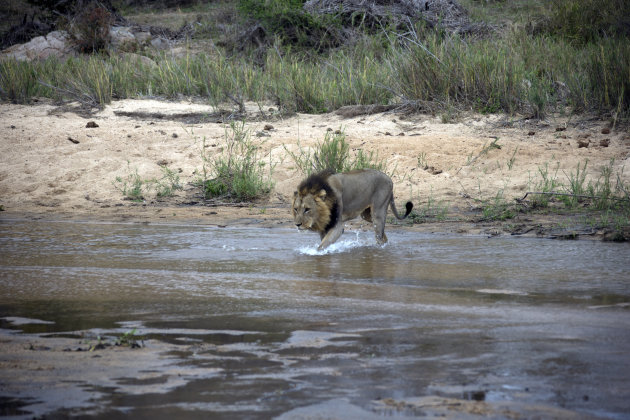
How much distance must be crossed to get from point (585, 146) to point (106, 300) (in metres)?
7.64

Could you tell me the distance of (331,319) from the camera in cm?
436

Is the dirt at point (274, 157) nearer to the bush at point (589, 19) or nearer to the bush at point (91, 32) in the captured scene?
the bush at point (589, 19)

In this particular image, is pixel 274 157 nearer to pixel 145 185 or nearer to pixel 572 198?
pixel 145 185

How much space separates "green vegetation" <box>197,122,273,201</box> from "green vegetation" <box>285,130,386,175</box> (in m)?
0.54

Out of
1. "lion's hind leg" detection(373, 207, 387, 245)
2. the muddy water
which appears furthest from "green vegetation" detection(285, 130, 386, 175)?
the muddy water

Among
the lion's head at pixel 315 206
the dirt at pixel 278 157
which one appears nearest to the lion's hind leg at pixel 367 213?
the dirt at pixel 278 157

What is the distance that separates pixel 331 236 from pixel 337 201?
358 millimetres

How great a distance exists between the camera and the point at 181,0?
28.6 meters

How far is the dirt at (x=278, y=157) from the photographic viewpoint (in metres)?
9.27

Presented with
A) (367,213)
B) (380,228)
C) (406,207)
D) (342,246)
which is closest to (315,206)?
(342,246)

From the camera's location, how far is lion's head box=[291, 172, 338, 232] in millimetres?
7086

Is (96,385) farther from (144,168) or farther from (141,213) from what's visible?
(144,168)

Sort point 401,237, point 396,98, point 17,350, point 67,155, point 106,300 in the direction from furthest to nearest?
1. point 396,98
2. point 67,155
3. point 401,237
4. point 106,300
5. point 17,350

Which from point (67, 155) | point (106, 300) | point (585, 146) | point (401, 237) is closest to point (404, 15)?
point (585, 146)
